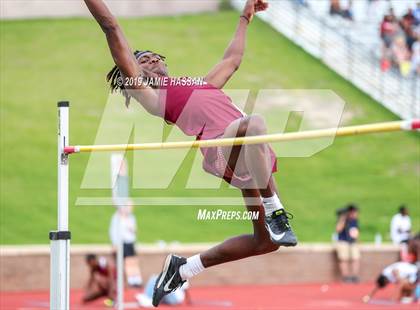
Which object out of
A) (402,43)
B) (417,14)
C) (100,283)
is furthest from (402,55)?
(100,283)

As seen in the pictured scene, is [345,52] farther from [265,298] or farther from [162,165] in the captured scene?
[265,298]

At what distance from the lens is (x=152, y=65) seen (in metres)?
7.39

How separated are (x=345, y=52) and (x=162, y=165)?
7299 mm

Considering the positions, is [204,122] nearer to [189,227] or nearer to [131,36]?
[189,227]

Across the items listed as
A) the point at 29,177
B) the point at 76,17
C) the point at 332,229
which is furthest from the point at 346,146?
the point at 76,17

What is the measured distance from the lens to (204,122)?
7.21 metres

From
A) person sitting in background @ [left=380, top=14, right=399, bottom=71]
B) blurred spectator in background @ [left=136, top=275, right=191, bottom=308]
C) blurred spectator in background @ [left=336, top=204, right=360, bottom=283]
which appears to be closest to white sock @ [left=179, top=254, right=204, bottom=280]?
blurred spectator in background @ [left=136, top=275, right=191, bottom=308]

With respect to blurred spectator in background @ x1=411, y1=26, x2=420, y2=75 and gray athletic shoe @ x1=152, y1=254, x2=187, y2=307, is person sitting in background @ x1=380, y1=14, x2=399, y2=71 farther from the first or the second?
gray athletic shoe @ x1=152, y1=254, x2=187, y2=307

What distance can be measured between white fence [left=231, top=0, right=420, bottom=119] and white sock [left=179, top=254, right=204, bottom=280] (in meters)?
16.4

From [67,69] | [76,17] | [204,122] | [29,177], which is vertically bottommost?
[204,122]

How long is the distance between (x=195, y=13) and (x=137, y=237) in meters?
12.2

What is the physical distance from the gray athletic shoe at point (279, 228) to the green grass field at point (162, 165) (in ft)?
37.7

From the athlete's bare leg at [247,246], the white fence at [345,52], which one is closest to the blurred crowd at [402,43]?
the white fence at [345,52]

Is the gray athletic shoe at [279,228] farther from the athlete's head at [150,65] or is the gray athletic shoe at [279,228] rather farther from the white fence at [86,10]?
the white fence at [86,10]
